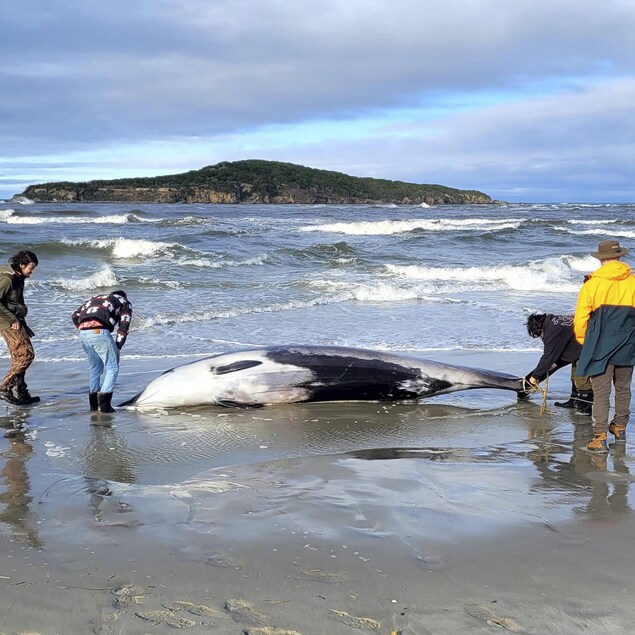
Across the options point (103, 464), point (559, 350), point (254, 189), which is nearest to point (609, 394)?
point (559, 350)

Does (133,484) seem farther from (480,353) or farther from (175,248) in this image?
(175,248)

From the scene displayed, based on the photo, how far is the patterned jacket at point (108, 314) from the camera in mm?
7625

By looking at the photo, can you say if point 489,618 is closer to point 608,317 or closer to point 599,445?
point 599,445

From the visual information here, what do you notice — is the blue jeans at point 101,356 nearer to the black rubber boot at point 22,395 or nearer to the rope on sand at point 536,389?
the black rubber boot at point 22,395

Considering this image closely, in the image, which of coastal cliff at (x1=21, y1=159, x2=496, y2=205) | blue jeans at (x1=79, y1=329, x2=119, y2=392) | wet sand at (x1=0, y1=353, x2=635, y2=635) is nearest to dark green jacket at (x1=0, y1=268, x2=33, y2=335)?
blue jeans at (x1=79, y1=329, x2=119, y2=392)

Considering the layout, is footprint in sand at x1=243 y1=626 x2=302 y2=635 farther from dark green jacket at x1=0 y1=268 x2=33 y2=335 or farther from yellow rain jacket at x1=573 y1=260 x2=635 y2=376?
dark green jacket at x1=0 y1=268 x2=33 y2=335

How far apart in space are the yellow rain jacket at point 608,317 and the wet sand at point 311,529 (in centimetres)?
84

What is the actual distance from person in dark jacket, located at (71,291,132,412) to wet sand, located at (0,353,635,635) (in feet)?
1.52

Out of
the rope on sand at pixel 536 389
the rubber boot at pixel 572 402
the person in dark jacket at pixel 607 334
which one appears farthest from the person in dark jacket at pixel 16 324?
the rubber boot at pixel 572 402

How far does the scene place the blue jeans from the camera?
25.1ft

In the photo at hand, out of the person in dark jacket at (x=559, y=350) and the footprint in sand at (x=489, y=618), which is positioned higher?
the person in dark jacket at (x=559, y=350)

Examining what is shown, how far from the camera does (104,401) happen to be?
776 centimetres

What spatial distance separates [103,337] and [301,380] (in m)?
2.37

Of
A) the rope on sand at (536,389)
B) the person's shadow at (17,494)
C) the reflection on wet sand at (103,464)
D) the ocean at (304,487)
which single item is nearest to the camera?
the ocean at (304,487)
